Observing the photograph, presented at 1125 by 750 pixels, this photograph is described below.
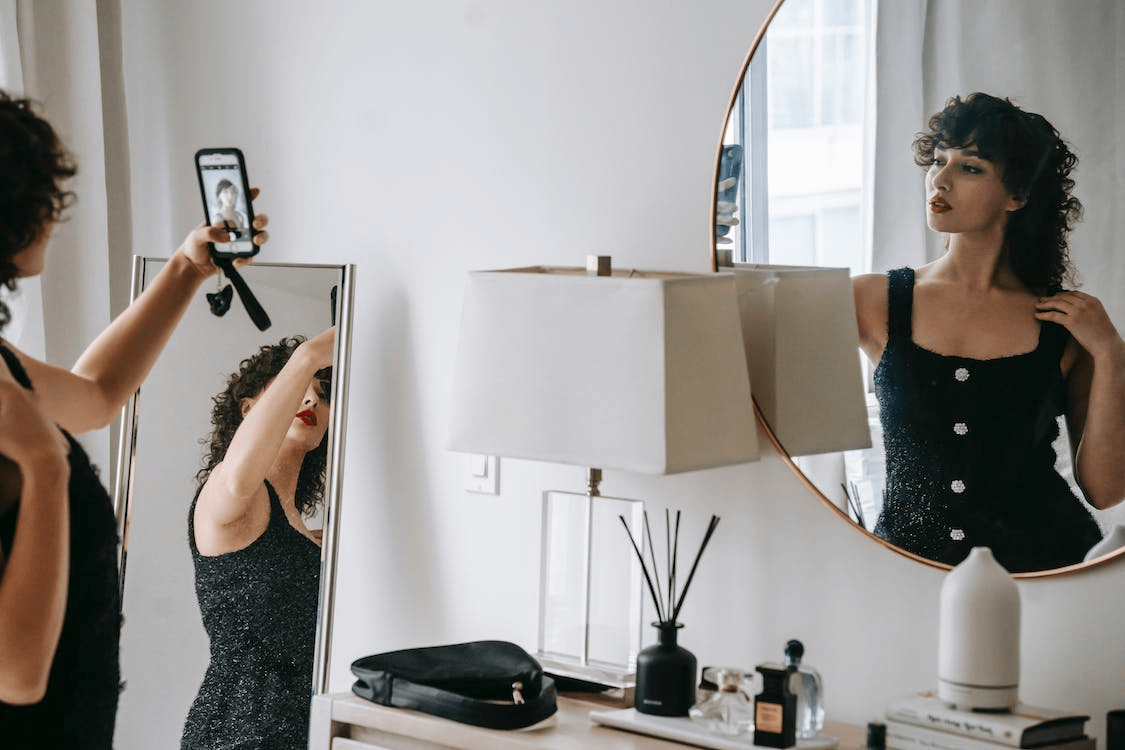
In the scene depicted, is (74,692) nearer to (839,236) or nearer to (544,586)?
(544,586)

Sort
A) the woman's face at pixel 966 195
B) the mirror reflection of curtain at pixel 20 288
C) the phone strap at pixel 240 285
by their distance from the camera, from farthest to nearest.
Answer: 1. the mirror reflection of curtain at pixel 20 288
2. the phone strap at pixel 240 285
3. the woman's face at pixel 966 195

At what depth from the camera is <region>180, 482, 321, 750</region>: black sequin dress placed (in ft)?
7.80

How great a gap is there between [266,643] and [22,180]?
114 cm

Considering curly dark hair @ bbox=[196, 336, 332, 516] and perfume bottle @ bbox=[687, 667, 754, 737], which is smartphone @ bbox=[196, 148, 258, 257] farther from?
perfume bottle @ bbox=[687, 667, 754, 737]

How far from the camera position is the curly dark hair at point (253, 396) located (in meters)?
2.40

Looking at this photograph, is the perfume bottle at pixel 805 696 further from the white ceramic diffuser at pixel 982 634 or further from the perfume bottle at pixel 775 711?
the white ceramic diffuser at pixel 982 634

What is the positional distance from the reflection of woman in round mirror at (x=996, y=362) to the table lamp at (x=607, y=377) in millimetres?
228

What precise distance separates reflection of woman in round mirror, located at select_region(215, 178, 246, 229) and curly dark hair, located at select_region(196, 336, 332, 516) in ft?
1.32

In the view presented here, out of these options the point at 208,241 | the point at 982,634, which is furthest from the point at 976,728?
the point at 208,241

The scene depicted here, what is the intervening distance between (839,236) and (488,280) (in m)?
0.50

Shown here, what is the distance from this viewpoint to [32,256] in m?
1.59

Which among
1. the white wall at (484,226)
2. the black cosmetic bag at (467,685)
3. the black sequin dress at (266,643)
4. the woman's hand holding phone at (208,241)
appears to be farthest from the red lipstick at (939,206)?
the black sequin dress at (266,643)

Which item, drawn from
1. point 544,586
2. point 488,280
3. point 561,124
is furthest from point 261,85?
point 544,586

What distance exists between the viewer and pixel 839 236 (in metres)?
1.83
